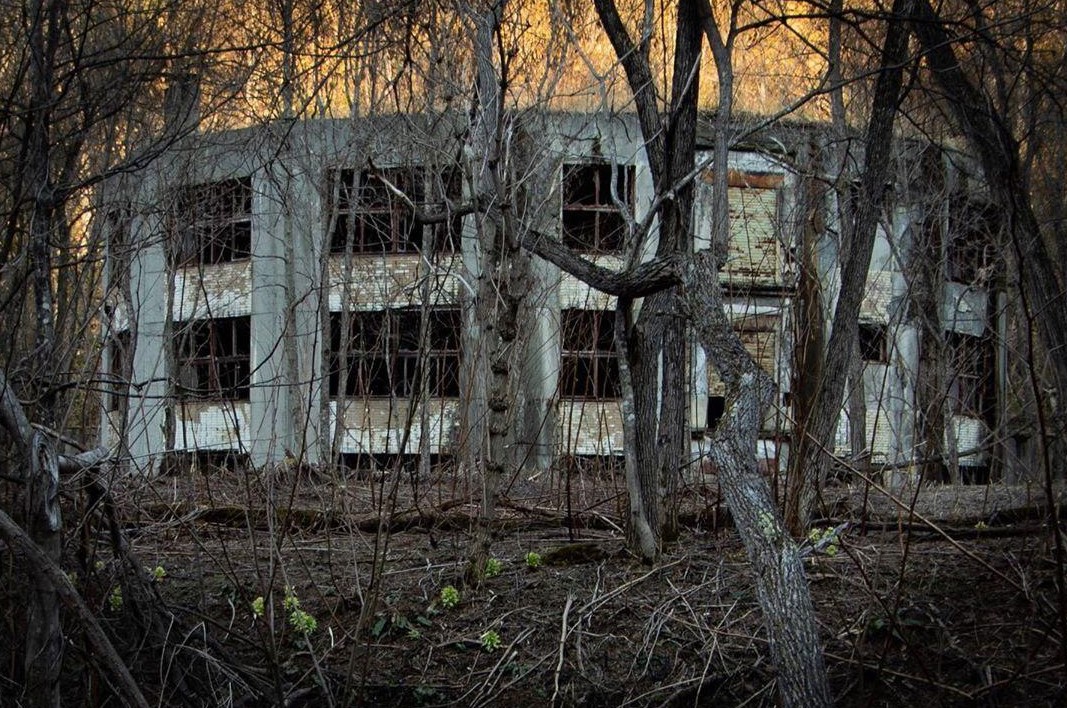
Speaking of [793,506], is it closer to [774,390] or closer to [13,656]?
[774,390]

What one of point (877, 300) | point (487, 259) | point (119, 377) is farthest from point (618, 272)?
point (877, 300)

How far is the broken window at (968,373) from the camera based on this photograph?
8172 mm

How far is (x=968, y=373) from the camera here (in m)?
18.4

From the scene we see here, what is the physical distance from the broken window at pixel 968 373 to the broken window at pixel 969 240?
1346 millimetres

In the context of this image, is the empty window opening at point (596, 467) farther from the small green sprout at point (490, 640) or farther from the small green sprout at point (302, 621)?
the small green sprout at point (302, 621)

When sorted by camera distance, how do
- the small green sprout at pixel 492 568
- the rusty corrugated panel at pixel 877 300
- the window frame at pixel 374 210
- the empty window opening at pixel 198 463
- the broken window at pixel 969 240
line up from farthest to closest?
the rusty corrugated panel at pixel 877 300, the broken window at pixel 969 240, the window frame at pixel 374 210, the small green sprout at pixel 492 568, the empty window opening at pixel 198 463

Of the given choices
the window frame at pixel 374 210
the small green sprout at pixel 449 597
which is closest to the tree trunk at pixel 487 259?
the small green sprout at pixel 449 597

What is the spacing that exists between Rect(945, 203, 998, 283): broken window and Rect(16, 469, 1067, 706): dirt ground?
10.8 metres

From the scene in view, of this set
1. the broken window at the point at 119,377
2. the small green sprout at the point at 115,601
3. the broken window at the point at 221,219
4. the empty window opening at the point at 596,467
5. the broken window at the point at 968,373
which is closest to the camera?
the broken window at the point at 119,377

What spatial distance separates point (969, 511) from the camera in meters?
8.20

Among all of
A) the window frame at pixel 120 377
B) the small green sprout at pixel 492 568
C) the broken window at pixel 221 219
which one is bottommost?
the small green sprout at pixel 492 568

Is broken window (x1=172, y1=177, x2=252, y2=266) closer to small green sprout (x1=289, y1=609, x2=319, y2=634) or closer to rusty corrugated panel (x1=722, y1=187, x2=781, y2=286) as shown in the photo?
small green sprout (x1=289, y1=609, x2=319, y2=634)

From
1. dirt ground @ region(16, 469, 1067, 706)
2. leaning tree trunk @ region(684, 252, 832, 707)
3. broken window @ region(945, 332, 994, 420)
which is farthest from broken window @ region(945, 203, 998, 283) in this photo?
leaning tree trunk @ region(684, 252, 832, 707)

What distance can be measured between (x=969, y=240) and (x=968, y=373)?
409 cm
